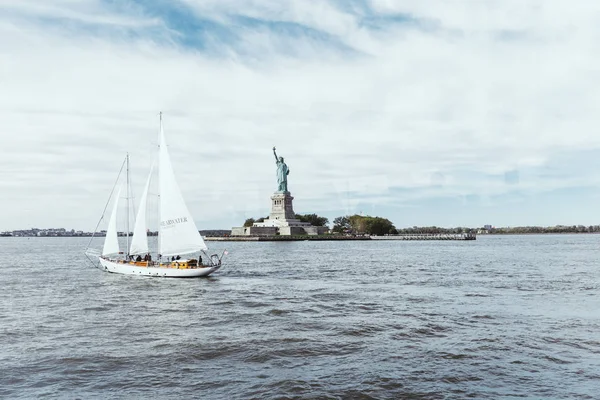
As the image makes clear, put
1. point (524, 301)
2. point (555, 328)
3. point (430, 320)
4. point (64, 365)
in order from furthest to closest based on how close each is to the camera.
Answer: point (524, 301) < point (430, 320) < point (555, 328) < point (64, 365)

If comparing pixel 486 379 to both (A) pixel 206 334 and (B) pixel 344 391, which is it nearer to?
(B) pixel 344 391

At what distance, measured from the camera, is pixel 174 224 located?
4891 cm

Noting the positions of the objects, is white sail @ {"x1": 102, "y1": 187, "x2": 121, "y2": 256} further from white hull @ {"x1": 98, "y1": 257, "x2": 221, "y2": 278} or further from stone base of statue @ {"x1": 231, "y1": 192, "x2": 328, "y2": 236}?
stone base of statue @ {"x1": 231, "y1": 192, "x2": 328, "y2": 236}

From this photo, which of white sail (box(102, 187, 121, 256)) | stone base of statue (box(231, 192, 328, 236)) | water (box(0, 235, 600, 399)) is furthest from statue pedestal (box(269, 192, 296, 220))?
water (box(0, 235, 600, 399))

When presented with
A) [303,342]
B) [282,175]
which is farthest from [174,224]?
[282,175]

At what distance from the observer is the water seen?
16719 mm

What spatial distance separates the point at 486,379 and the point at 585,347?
648 centimetres

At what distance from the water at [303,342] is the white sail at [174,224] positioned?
6.84 metres

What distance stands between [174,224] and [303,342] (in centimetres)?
2887

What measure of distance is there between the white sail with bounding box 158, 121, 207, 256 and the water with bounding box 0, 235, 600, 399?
22.4 ft

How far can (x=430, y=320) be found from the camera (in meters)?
27.4

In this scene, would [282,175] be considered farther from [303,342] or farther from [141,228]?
[303,342]

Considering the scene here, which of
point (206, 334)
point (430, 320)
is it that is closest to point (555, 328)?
point (430, 320)

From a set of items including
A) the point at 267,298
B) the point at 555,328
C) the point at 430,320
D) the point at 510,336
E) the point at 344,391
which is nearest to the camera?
the point at 344,391
